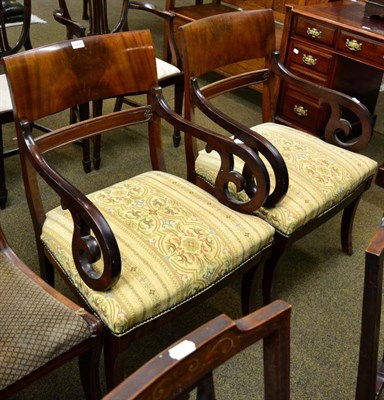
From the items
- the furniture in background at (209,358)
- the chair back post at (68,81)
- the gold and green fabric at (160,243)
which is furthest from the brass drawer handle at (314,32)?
the furniture in background at (209,358)

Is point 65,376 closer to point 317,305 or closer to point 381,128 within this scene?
point 317,305

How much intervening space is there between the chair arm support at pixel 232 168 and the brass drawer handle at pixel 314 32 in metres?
1.16

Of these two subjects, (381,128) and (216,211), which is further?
(381,128)

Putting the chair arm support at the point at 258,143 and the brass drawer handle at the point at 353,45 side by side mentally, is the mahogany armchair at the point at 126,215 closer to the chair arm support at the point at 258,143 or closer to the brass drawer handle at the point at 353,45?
the chair arm support at the point at 258,143

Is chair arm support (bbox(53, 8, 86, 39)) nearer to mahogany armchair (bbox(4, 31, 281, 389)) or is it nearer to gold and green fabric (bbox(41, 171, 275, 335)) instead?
mahogany armchair (bbox(4, 31, 281, 389))

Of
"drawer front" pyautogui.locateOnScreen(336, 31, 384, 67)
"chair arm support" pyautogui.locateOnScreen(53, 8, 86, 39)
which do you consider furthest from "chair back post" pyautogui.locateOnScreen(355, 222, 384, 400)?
"chair arm support" pyautogui.locateOnScreen(53, 8, 86, 39)

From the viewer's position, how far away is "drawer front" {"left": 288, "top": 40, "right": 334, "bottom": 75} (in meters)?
2.43

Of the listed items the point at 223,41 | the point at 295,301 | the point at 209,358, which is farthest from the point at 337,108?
the point at 209,358

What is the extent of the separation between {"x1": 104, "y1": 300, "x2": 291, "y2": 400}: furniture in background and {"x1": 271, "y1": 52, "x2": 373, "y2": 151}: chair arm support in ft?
4.04

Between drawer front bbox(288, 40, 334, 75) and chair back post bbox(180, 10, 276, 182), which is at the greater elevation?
chair back post bbox(180, 10, 276, 182)

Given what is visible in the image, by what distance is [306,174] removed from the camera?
5.39 feet

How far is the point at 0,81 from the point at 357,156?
136 cm

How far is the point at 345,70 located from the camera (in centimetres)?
252

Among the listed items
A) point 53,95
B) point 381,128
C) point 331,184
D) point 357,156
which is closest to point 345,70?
point 381,128
